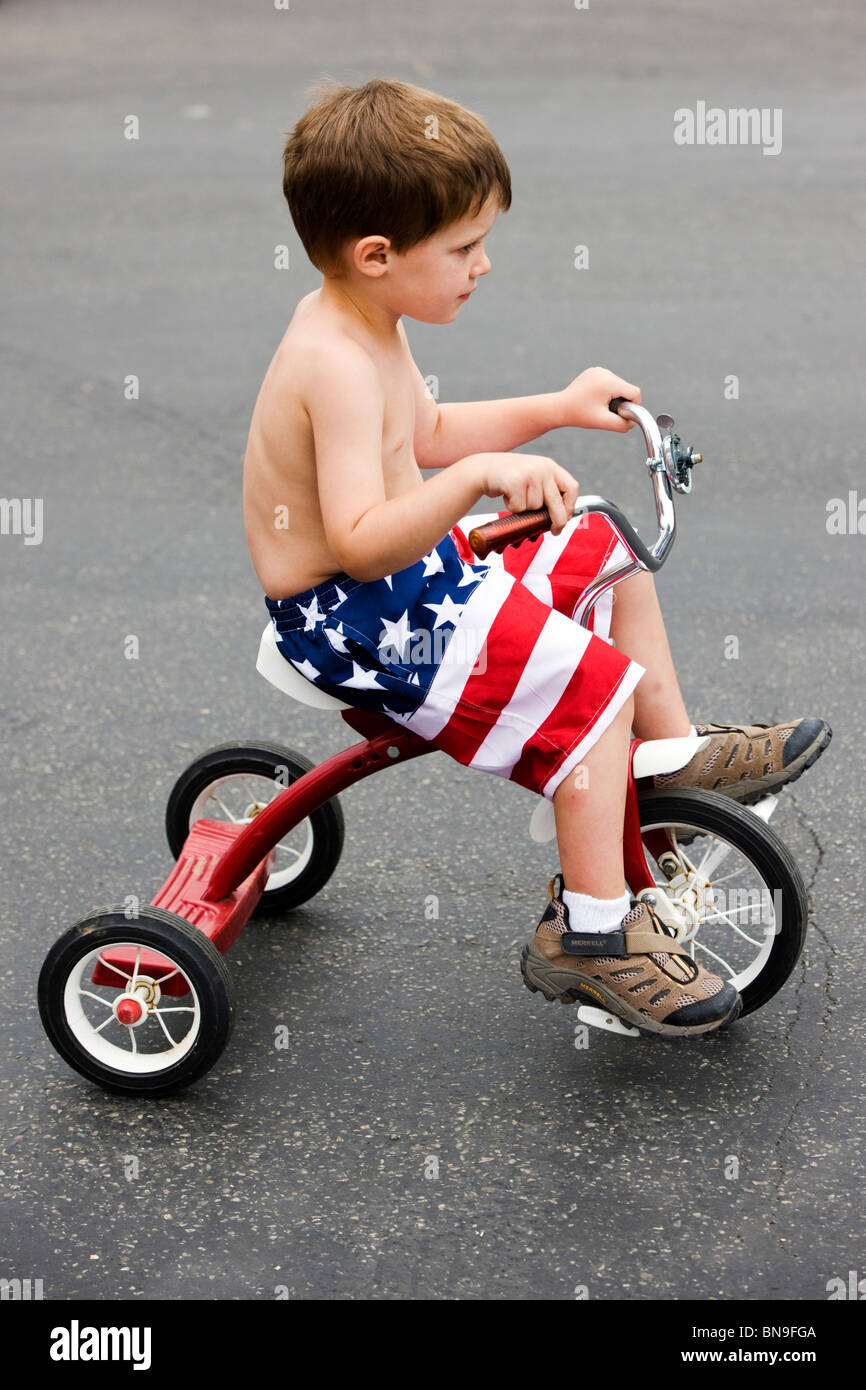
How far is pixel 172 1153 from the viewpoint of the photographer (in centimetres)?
263

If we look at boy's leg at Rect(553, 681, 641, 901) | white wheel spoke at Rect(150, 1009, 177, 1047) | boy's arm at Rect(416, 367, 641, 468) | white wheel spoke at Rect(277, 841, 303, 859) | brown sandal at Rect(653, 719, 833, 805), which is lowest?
white wheel spoke at Rect(150, 1009, 177, 1047)

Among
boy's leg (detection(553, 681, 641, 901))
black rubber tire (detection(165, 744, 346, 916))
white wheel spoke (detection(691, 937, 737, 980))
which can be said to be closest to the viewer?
boy's leg (detection(553, 681, 641, 901))

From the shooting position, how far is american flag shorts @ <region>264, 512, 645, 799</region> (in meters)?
2.56

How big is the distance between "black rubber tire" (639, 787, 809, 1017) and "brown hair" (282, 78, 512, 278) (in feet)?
3.43

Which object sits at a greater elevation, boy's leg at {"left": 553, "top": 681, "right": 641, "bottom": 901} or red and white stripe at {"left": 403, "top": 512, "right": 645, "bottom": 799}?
red and white stripe at {"left": 403, "top": 512, "right": 645, "bottom": 799}

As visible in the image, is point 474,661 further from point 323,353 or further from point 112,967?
point 112,967

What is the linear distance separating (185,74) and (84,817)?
8417 mm

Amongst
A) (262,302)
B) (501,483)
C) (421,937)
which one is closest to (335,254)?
(501,483)

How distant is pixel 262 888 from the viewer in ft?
10.1

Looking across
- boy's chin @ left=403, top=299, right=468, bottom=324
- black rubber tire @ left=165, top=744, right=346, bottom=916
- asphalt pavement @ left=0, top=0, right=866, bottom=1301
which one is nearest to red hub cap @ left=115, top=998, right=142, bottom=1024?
asphalt pavement @ left=0, top=0, right=866, bottom=1301

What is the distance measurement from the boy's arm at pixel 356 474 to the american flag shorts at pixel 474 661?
13 cm

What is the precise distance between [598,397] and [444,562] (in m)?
0.40

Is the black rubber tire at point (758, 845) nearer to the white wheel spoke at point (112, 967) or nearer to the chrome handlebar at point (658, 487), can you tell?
the chrome handlebar at point (658, 487)

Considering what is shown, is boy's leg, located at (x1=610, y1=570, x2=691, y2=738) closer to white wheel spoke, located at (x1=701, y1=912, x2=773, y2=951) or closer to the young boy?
the young boy
